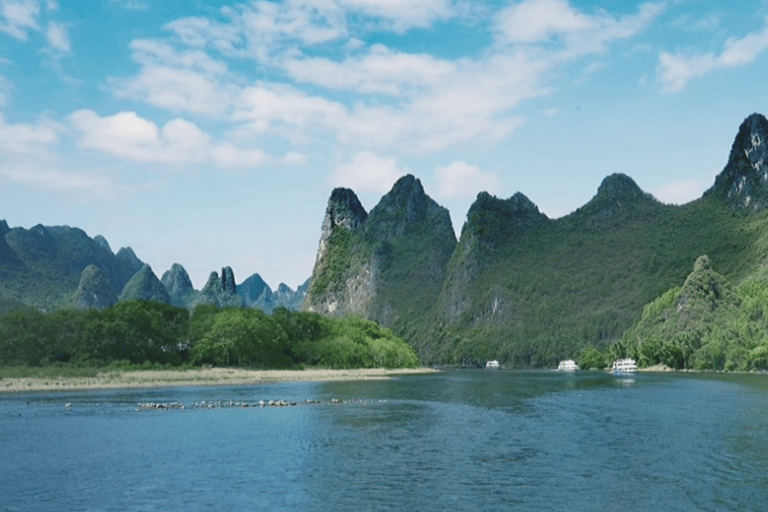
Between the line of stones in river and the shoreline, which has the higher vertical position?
the line of stones in river

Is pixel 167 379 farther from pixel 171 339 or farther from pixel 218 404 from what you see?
pixel 218 404

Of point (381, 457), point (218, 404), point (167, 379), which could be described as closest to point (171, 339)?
point (167, 379)

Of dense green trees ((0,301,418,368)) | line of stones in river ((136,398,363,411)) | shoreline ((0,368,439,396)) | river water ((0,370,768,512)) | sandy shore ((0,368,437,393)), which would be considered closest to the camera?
river water ((0,370,768,512))

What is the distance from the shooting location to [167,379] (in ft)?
408

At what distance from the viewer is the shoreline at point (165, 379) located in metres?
106

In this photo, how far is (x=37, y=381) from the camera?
109 m

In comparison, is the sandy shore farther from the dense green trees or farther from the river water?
the river water

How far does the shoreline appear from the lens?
348 ft

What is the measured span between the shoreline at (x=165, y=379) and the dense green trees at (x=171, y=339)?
6.94m

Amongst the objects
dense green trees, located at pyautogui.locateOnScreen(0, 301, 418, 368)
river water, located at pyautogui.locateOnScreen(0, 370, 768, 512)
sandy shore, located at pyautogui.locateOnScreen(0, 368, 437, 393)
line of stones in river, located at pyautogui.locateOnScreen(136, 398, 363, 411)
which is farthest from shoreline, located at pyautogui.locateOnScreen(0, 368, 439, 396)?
line of stones in river, located at pyautogui.locateOnScreen(136, 398, 363, 411)

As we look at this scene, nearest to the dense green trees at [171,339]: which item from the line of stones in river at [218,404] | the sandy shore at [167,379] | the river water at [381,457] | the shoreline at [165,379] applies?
the shoreline at [165,379]

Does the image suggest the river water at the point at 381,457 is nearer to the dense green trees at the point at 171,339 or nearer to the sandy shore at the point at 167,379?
the sandy shore at the point at 167,379

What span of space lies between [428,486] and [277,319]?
15310 centimetres

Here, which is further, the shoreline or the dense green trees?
the dense green trees
